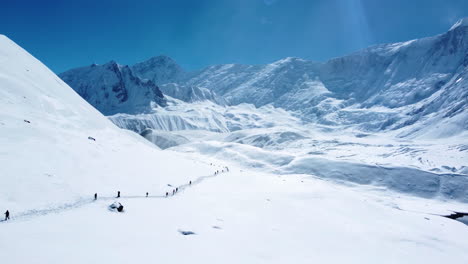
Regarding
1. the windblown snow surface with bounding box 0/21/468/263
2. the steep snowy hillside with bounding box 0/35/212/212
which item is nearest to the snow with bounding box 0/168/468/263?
the windblown snow surface with bounding box 0/21/468/263

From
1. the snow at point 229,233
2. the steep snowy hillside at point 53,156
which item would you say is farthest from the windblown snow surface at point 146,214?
the steep snowy hillside at point 53,156

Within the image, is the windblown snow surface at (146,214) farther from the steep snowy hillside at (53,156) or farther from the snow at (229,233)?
the steep snowy hillside at (53,156)

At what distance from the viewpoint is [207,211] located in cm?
3384

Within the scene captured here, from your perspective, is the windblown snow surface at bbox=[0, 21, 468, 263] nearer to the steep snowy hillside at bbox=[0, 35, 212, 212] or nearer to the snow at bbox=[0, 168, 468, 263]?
the snow at bbox=[0, 168, 468, 263]

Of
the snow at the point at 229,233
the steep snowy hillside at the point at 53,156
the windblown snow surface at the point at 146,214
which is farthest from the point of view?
the steep snowy hillside at the point at 53,156

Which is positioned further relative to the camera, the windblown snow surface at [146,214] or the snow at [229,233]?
the windblown snow surface at [146,214]

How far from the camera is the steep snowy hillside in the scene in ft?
109

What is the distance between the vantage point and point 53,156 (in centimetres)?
4406

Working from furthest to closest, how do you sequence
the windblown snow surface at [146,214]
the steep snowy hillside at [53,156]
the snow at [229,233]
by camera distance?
the steep snowy hillside at [53,156]
the windblown snow surface at [146,214]
the snow at [229,233]

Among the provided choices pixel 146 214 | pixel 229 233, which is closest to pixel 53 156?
pixel 146 214

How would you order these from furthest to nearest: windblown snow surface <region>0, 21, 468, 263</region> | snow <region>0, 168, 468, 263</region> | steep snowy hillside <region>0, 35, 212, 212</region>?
steep snowy hillside <region>0, 35, 212, 212</region> → windblown snow surface <region>0, 21, 468, 263</region> → snow <region>0, 168, 468, 263</region>

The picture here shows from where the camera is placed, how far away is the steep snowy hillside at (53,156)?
33125mm

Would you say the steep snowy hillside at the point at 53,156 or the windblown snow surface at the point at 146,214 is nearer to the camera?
the windblown snow surface at the point at 146,214

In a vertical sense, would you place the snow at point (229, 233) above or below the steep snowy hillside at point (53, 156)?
below
